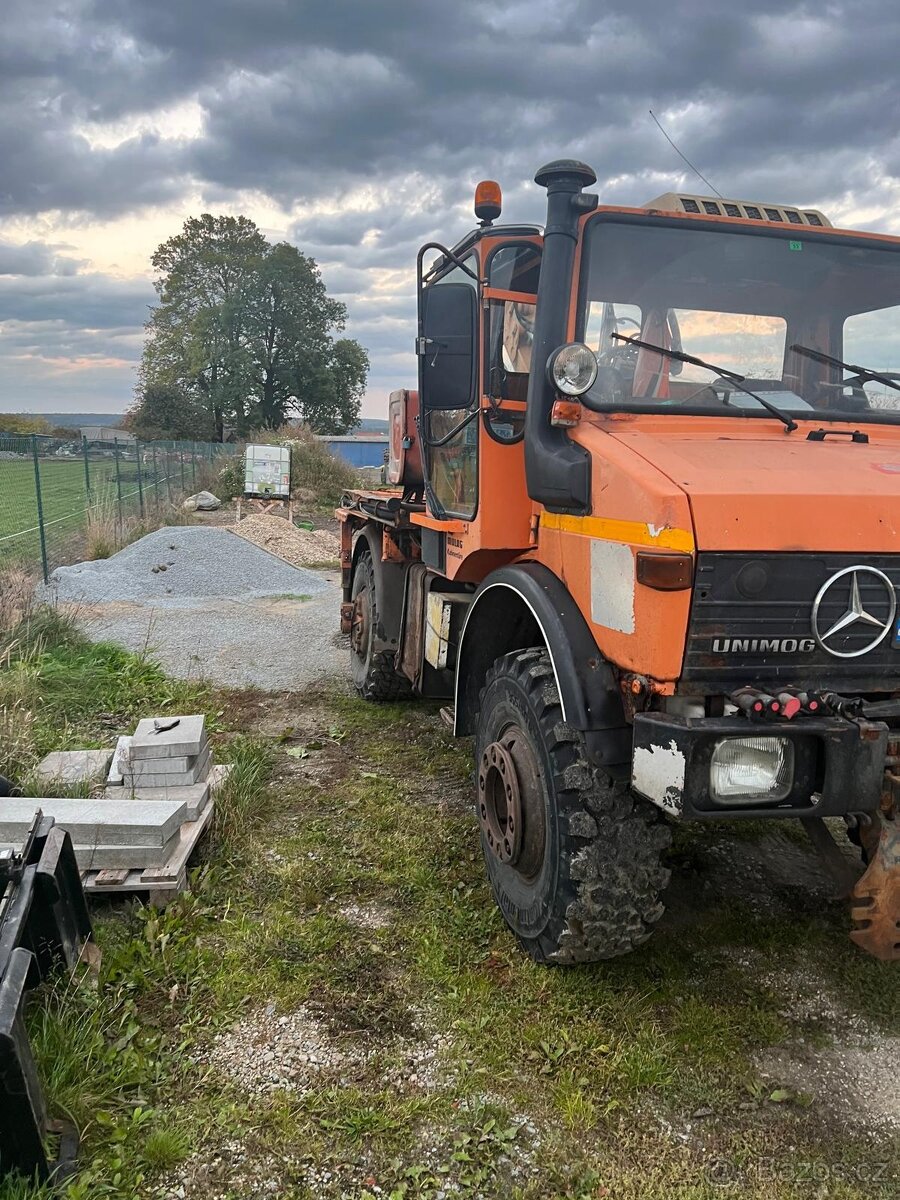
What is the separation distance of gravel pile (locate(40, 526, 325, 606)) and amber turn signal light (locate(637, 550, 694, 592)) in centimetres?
876

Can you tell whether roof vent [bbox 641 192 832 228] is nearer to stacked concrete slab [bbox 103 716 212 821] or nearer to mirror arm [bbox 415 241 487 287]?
mirror arm [bbox 415 241 487 287]

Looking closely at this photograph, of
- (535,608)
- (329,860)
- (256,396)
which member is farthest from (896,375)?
(256,396)

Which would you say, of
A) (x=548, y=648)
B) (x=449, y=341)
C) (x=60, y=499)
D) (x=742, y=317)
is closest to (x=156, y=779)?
(x=548, y=648)

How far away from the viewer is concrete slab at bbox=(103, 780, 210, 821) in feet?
13.2

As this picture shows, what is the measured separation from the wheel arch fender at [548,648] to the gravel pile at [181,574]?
7332 millimetres

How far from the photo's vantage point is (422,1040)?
282 cm

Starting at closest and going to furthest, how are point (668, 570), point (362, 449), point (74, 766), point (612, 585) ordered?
point (668, 570) → point (612, 585) → point (74, 766) → point (362, 449)

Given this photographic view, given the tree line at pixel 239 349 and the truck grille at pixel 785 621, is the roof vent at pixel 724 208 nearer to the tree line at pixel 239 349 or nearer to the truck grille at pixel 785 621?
the truck grille at pixel 785 621

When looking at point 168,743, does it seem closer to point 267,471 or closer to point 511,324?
point 511,324

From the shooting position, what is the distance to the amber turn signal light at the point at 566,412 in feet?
9.86

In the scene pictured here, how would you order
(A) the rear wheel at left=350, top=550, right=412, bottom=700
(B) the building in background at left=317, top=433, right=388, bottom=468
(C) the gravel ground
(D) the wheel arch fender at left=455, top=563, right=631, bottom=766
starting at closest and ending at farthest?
(D) the wheel arch fender at left=455, top=563, right=631, bottom=766, (A) the rear wheel at left=350, top=550, right=412, bottom=700, (C) the gravel ground, (B) the building in background at left=317, top=433, right=388, bottom=468

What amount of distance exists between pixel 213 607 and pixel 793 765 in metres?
9.01

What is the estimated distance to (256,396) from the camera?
4381 cm

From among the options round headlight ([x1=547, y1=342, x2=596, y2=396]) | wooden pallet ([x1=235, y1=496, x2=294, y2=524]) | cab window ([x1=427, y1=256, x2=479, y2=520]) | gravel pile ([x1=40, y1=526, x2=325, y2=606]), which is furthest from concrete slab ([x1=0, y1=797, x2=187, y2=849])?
wooden pallet ([x1=235, y1=496, x2=294, y2=524])
